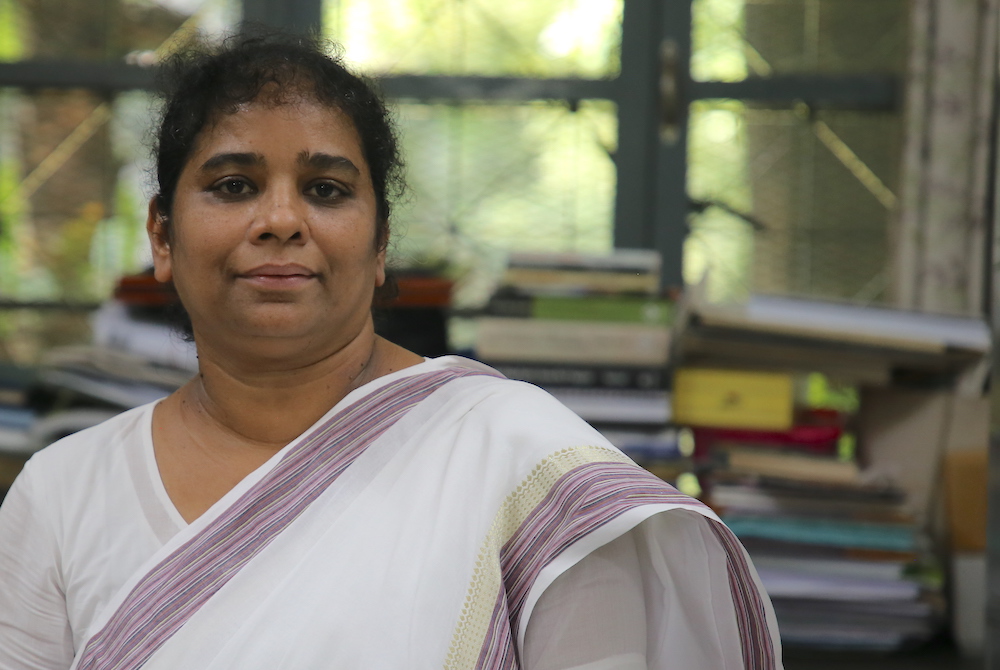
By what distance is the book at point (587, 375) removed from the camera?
5.25 ft

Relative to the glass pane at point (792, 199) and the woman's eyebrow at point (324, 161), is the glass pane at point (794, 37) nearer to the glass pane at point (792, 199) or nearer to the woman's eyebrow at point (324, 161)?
the glass pane at point (792, 199)

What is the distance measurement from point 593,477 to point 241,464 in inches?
15.4

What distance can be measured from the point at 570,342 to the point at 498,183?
607 mm

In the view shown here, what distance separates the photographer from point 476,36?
6.91ft

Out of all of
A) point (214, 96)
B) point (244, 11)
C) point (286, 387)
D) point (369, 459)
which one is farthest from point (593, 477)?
point (244, 11)

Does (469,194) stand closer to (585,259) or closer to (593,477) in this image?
(585,259)

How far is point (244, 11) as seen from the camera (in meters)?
2.09

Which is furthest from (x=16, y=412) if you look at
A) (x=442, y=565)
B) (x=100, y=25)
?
(x=442, y=565)

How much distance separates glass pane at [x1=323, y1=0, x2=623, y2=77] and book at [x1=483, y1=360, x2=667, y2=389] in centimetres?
74

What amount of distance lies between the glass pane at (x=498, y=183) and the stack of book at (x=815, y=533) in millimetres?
594

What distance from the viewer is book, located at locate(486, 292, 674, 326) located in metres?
1.61

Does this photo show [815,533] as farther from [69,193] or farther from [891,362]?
[69,193]

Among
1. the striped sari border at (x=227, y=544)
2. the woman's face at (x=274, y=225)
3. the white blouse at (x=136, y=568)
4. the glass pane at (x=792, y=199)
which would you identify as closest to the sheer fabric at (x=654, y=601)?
the white blouse at (x=136, y=568)

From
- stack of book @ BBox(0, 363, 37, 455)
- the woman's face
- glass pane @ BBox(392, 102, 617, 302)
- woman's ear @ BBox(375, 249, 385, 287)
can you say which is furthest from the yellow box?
stack of book @ BBox(0, 363, 37, 455)
